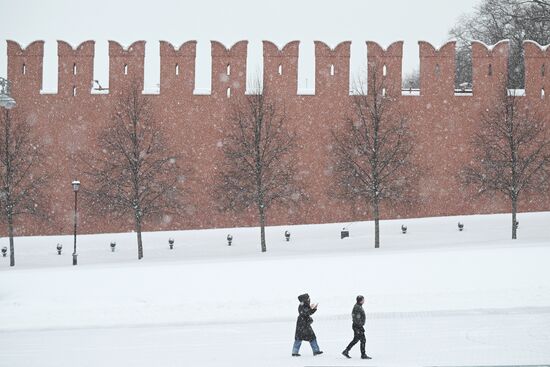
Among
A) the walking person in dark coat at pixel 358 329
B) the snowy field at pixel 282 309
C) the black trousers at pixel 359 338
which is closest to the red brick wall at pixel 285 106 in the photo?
the snowy field at pixel 282 309

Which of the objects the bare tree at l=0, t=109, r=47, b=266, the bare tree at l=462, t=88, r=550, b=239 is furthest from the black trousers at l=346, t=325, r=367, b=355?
the bare tree at l=0, t=109, r=47, b=266

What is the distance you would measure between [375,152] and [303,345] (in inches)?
549

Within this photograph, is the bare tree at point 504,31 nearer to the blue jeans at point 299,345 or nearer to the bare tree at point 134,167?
the bare tree at point 134,167

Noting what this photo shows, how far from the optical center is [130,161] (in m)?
25.8

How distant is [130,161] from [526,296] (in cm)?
1528

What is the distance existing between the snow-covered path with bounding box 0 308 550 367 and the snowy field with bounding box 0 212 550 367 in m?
0.02

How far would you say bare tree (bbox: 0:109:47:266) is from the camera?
1021 inches

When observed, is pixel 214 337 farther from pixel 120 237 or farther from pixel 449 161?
pixel 449 161

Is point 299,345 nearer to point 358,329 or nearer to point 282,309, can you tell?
point 358,329

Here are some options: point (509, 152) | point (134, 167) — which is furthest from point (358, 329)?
point (509, 152)

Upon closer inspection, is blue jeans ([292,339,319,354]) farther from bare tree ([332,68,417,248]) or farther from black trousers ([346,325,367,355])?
bare tree ([332,68,417,248])

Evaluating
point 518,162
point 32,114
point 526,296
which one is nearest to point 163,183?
point 32,114

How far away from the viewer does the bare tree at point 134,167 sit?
26078mm

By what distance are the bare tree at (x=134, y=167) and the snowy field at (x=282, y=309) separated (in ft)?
16.3
